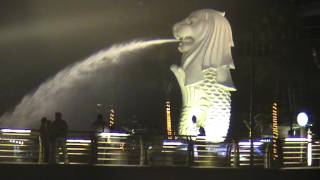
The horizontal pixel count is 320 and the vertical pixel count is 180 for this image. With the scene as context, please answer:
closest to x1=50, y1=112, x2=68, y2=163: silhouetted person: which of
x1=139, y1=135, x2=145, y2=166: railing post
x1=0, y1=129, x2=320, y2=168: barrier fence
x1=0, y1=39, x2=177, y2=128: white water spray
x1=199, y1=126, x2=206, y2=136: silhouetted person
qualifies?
x1=0, y1=129, x2=320, y2=168: barrier fence

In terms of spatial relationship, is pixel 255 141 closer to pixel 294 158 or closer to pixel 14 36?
pixel 294 158

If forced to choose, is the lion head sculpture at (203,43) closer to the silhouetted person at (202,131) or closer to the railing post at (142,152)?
the silhouetted person at (202,131)

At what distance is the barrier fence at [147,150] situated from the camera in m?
22.5

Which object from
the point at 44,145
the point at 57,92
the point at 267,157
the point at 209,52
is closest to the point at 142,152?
the point at 44,145

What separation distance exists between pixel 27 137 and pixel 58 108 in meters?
13.1

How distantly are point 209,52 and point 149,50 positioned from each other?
63.8 ft

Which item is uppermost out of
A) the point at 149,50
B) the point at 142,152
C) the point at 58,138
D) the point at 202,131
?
the point at 149,50

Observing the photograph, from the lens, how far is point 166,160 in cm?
2416

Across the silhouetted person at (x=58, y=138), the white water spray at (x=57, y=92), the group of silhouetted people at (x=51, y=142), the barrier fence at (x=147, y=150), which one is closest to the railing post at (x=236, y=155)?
the barrier fence at (x=147, y=150)

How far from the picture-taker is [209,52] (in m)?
27.8

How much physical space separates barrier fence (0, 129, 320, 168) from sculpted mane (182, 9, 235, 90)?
2.86 m

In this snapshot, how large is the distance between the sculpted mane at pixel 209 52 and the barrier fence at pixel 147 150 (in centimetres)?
286

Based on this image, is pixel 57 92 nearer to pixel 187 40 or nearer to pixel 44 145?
pixel 187 40

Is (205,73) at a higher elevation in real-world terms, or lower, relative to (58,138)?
higher
